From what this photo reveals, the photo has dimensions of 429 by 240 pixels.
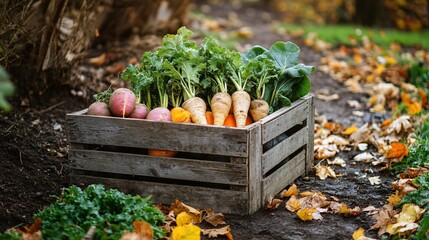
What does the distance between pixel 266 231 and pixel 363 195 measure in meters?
0.92

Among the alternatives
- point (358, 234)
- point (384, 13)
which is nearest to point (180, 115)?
point (358, 234)

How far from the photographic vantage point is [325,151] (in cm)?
506

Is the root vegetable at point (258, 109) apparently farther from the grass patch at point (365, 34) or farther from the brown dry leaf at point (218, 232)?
the grass patch at point (365, 34)

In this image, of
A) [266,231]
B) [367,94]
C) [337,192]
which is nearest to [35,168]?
[266,231]

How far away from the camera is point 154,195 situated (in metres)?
3.90

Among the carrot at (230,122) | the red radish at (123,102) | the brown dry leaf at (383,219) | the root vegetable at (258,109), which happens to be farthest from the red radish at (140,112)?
the brown dry leaf at (383,219)

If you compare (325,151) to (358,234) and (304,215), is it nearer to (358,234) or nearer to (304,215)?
(304,215)

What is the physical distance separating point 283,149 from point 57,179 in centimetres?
144

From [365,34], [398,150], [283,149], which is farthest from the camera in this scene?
[365,34]

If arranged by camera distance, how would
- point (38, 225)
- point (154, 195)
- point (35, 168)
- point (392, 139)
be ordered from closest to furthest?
point (38, 225), point (154, 195), point (35, 168), point (392, 139)

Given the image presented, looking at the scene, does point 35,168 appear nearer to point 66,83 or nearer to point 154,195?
point 154,195

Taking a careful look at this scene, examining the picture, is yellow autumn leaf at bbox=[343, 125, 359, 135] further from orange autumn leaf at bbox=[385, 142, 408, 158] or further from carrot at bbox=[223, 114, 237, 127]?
carrot at bbox=[223, 114, 237, 127]

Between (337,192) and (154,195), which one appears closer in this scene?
(154,195)

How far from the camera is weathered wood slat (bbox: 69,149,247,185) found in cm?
371
